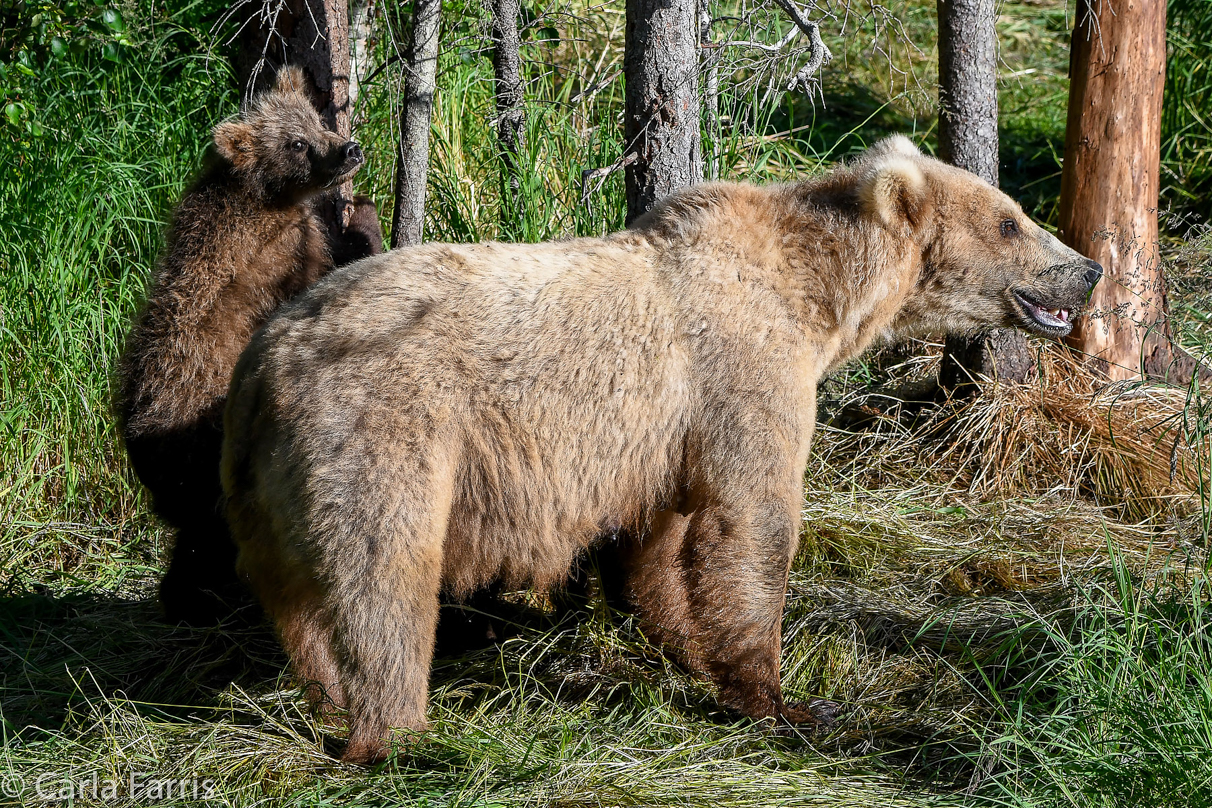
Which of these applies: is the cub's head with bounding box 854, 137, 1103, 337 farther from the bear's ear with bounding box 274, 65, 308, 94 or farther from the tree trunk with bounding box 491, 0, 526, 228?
the bear's ear with bounding box 274, 65, 308, 94

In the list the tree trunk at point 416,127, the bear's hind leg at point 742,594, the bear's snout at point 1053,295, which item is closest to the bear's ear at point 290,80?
the tree trunk at point 416,127

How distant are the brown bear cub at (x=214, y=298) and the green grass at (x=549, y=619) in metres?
0.46

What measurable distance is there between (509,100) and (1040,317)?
11.6 feet

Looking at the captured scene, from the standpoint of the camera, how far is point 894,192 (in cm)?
386

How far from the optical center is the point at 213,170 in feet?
16.2

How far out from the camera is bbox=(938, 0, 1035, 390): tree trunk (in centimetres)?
559

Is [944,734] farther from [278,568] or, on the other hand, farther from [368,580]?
[278,568]

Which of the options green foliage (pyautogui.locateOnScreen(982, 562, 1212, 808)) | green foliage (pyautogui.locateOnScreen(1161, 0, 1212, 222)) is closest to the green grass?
green foliage (pyautogui.locateOnScreen(982, 562, 1212, 808))

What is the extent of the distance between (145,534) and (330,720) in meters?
2.35

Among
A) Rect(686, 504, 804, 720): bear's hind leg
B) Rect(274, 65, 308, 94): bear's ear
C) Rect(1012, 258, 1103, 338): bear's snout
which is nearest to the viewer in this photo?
Rect(686, 504, 804, 720): bear's hind leg

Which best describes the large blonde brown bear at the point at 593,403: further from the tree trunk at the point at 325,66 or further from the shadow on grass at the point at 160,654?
the tree trunk at the point at 325,66

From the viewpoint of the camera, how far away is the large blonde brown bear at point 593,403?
3.31 meters

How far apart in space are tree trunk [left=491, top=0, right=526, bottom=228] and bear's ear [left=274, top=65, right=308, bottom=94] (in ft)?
3.41

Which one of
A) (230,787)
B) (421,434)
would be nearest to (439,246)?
(421,434)
